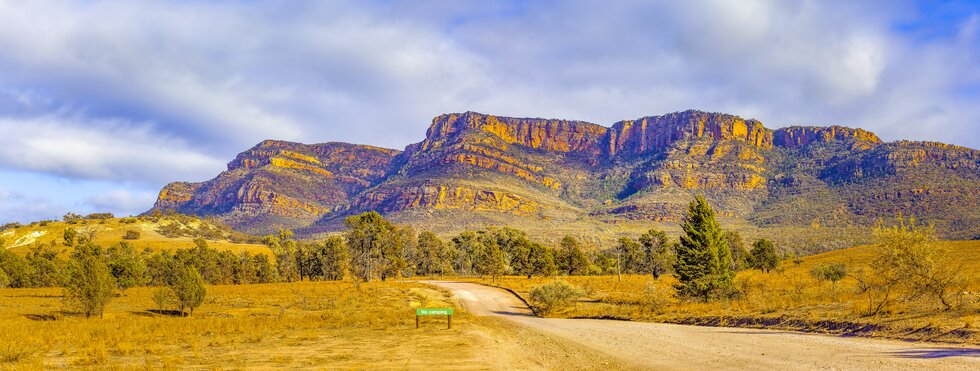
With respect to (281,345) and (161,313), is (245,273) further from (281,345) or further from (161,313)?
(281,345)

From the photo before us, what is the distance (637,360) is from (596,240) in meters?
141

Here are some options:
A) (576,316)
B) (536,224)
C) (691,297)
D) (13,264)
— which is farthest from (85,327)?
(536,224)

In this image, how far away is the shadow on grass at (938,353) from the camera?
12816 millimetres

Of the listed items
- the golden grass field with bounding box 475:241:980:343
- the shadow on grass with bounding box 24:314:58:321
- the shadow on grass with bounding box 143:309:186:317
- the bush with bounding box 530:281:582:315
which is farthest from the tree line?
the bush with bounding box 530:281:582:315

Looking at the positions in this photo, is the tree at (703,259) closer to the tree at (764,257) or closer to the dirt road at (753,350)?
the dirt road at (753,350)

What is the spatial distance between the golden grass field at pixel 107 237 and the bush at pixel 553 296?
326 ft

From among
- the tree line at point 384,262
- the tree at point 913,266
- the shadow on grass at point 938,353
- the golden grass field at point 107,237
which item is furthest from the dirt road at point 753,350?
the golden grass field at point 107,237

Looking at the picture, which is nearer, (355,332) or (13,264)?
(355,332)

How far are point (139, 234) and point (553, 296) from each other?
13034cm

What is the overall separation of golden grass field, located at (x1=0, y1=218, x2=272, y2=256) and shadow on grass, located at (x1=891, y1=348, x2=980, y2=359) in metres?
124

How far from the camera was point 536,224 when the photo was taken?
194 m

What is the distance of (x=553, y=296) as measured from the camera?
36.5 meters

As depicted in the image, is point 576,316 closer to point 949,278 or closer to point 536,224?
point 949,278

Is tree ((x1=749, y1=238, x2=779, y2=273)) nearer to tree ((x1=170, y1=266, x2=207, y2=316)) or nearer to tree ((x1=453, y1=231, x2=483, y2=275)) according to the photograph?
tree ((x1=453, y1=231, x2=483, y2=275))
